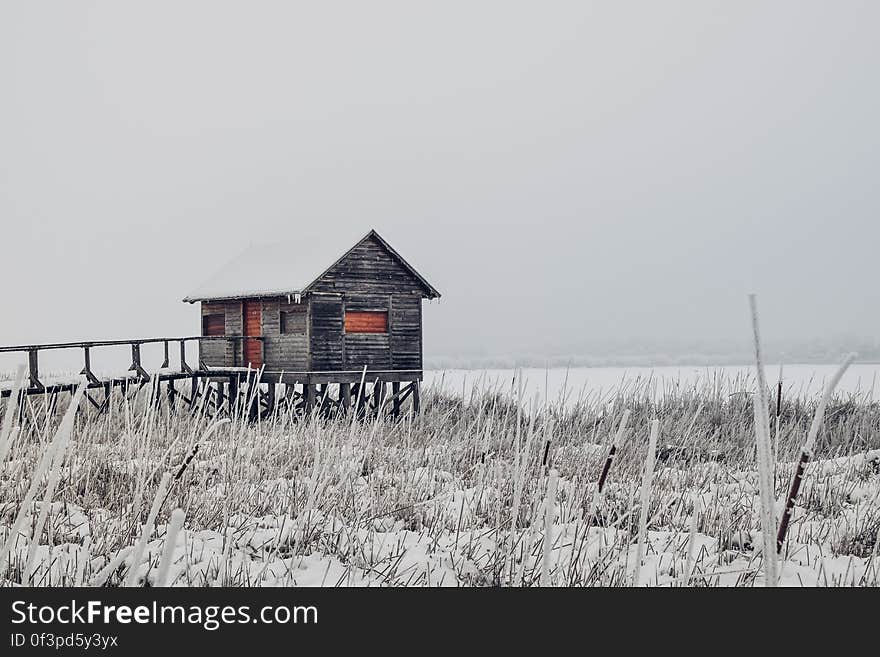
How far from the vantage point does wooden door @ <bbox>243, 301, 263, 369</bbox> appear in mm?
23172

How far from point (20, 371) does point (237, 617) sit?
51.0 inches

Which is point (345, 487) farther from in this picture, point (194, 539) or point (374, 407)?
point (374, 407)

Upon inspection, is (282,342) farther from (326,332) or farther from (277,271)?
(277,271)

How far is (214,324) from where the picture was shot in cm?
2497

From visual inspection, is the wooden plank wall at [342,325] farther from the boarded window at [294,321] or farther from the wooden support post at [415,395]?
the wooden support post at [415,395]

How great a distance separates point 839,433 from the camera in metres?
13.8

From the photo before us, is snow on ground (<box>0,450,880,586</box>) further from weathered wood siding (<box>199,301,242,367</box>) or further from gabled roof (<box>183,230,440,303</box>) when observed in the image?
weathered wood siding (<box>199,301,242,367</box>)

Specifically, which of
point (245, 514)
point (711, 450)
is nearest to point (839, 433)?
point (711, 450)

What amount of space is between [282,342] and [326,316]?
1.59 m

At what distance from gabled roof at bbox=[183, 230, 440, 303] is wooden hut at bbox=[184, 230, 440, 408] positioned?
0.04 m

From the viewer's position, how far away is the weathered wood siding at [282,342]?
22.0m

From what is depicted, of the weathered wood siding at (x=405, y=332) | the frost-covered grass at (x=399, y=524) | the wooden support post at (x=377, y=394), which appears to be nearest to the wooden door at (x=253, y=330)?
the wooden support post at (x=377, y=394)

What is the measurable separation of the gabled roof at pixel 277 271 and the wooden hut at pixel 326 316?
44 mm

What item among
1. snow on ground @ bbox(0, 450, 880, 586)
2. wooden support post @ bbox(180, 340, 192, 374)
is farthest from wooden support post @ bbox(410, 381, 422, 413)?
snow on ground @ bbox(0, 450, 880, 586)
